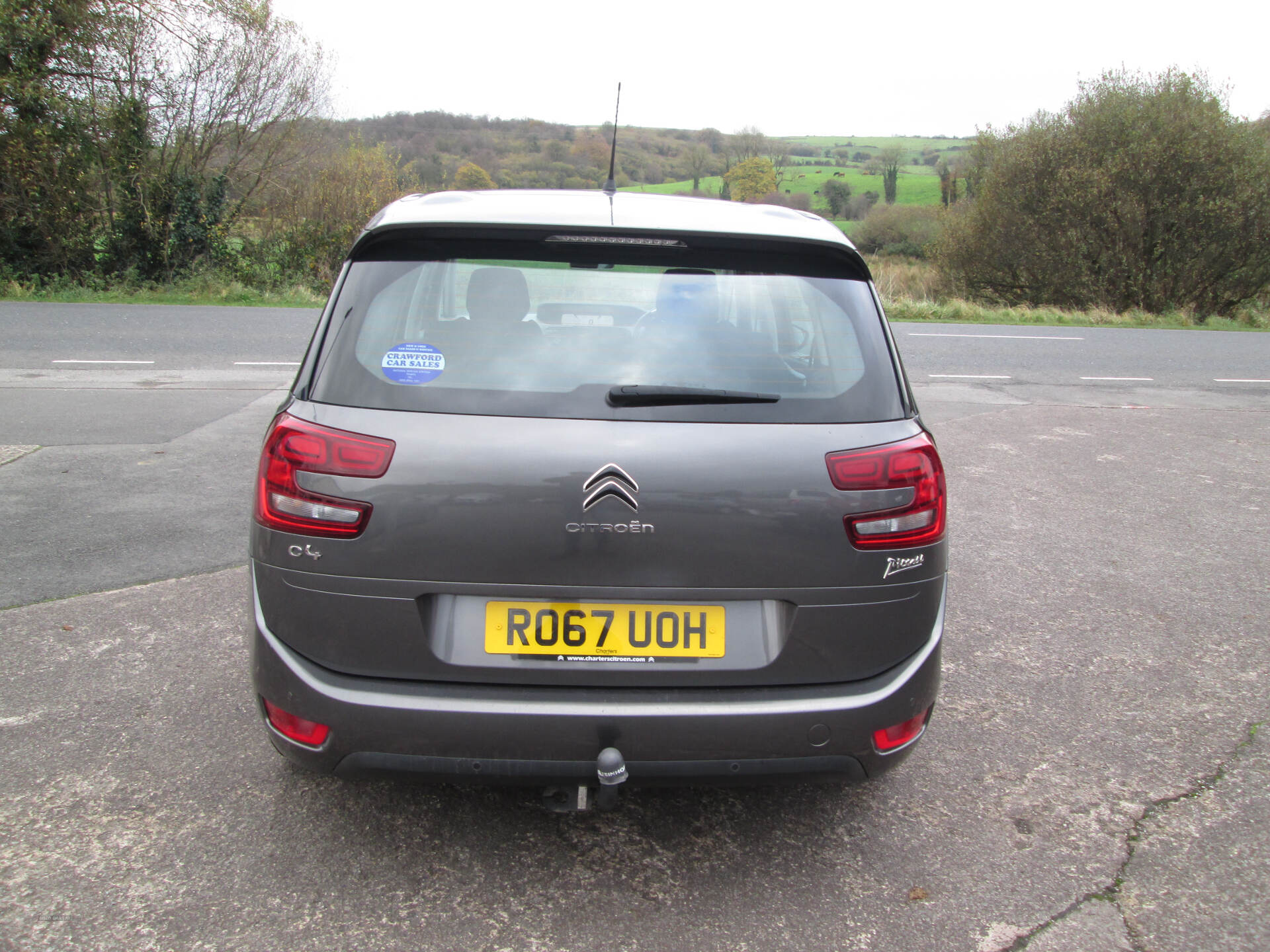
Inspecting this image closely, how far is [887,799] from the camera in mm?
2834

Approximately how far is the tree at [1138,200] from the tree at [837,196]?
778 inches

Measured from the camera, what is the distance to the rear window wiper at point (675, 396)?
7.20 ft

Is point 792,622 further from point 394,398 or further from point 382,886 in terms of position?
point 382,886

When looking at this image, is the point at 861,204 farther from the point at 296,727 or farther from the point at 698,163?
the point at 296,727

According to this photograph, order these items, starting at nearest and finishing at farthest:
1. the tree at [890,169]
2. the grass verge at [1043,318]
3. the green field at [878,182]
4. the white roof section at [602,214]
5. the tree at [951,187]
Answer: the white roof section at [602,214] < the grass verge at [1043,318] < the tree at [951,187] < the green field at [878,182] < the tree at [890,169]

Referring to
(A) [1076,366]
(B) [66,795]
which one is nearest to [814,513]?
(B) [66,795]

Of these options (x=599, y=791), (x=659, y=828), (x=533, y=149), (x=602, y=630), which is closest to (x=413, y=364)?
(x=602, y=630)

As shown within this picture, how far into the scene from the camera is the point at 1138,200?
24.5m

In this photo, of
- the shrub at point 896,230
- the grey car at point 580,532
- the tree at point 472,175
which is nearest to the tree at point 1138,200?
the shrub at point 896,230

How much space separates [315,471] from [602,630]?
0.76 m

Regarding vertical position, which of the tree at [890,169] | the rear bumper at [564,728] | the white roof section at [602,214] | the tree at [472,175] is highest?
the tree at [890,169]

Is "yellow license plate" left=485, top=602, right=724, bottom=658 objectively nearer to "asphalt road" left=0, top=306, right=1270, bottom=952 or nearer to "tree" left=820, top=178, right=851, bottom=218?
"asphalt road" left=0, top=306, right=1270, bottom=952

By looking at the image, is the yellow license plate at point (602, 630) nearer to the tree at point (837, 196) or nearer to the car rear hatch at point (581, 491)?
the car rear hatch at point (581, 491)

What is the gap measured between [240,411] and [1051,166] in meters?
24.4
